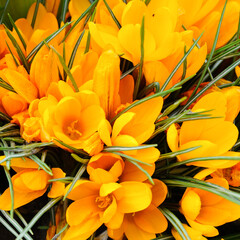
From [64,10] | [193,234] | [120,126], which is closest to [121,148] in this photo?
[120,126]

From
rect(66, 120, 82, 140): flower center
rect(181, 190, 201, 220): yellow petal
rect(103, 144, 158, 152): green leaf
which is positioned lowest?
rect(181, 190, 201, 220): yellow petal

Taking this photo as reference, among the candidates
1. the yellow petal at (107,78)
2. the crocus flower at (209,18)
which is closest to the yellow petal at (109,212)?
the yellow petal at (107,78)

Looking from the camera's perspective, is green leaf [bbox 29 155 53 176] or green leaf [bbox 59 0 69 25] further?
green leaf [bbox 59 0 69 25]

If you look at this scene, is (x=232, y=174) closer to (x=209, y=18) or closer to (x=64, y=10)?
(x=209, y=18)

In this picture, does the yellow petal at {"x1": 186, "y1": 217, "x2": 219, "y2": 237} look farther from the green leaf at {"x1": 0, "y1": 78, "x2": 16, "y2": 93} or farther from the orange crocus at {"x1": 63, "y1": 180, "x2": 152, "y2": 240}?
the green leaf at {"x1": 0, "y1": 78, "x2": 16, "y2": 93}

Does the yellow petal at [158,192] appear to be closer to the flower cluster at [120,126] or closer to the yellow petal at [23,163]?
the flower cluster at [120,126]

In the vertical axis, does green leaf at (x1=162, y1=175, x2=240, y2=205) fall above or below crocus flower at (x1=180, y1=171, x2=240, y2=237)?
above

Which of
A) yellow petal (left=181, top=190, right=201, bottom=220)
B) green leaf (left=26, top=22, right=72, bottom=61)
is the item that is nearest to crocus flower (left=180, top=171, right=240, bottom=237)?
yellow petal (left=181, top=190, right=201, bottom=220)
